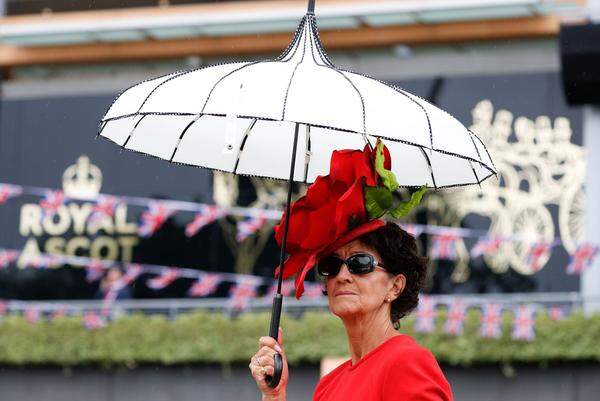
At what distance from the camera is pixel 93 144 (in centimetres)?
1708

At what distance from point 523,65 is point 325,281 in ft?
41.6

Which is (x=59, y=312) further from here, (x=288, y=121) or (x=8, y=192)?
(x=288, y=121)

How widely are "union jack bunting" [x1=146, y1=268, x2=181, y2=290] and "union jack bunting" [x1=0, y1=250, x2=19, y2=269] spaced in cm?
213

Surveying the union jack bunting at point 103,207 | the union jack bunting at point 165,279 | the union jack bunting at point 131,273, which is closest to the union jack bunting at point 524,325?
the union jack bunting at point 165,279

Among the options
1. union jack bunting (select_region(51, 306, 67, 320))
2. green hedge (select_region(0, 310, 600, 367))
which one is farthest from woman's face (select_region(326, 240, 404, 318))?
union jack bunting (select_region(51, 306, 67, 320))

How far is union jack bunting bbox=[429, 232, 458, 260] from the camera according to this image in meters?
15.2

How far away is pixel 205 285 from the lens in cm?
1606

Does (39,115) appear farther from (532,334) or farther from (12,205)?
(532,334)

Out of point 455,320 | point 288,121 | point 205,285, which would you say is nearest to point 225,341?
point 205,285

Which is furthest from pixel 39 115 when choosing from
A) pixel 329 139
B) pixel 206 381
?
pixel 329 139

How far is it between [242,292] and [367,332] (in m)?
12.0

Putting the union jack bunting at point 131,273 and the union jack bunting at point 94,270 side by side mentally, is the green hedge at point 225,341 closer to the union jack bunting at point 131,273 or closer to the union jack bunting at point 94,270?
the union jack bunting at point 131,273

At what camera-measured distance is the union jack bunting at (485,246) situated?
1488 cm

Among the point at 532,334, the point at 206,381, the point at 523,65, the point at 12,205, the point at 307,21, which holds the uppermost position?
the point at 523,65
